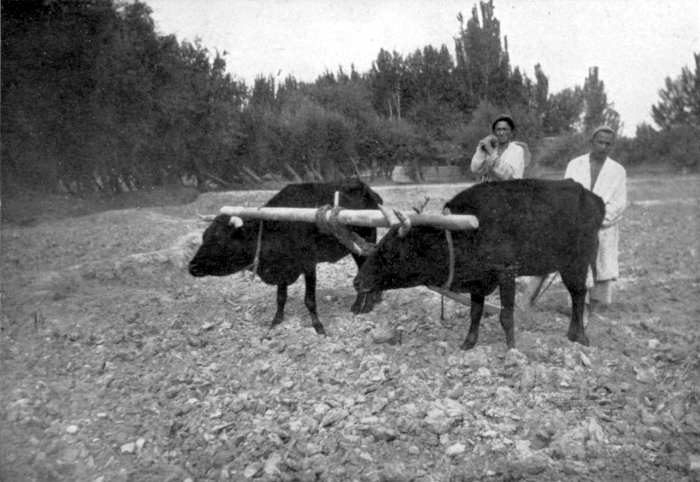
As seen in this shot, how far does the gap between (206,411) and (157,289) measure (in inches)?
151

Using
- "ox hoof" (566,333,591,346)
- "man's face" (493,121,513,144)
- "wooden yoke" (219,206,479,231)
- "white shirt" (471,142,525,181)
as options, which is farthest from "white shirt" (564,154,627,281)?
"wooden yoke" (219,206,479,231)

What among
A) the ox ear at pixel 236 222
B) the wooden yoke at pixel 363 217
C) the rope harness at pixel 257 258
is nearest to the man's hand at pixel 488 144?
the wooden yoke at pixel 363 217

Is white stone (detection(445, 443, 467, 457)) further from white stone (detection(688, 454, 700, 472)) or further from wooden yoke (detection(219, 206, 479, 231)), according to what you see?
wooden yoke (detection(219, 206, 479, 231))

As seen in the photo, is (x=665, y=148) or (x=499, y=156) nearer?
(x=499, y=156)

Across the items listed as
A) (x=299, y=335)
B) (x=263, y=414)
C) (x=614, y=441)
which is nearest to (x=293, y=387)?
(x=263, y=414)

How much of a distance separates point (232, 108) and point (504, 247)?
92.3ft

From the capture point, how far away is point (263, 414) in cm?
395

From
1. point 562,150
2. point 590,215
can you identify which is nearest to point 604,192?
point 590,215

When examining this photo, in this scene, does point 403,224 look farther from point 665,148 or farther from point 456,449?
point 665,148

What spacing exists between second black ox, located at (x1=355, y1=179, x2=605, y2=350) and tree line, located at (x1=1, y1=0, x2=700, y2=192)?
5123 mm

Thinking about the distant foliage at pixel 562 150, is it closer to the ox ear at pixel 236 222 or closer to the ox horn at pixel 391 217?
the ox ear at pixel 236 222

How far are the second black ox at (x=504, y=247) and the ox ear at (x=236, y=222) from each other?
5.32ft

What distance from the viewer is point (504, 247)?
464cm

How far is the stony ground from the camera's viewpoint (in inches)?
129
